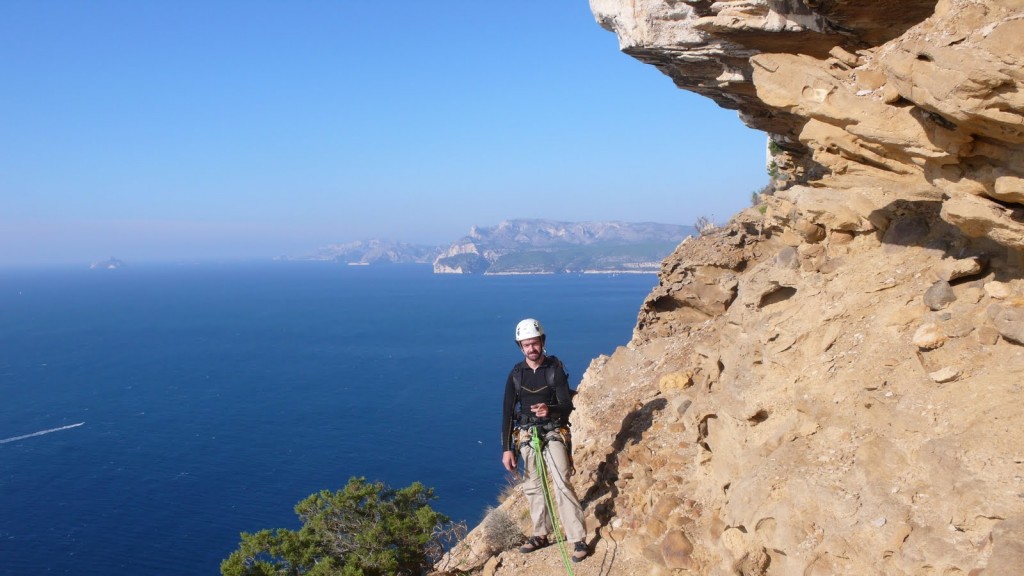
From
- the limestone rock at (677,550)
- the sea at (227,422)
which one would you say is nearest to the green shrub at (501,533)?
the limestone rock at (677,550)

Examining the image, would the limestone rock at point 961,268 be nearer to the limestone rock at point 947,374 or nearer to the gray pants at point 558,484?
the limestone rock at point 947,374

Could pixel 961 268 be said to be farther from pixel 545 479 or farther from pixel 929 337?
pixel 545 479

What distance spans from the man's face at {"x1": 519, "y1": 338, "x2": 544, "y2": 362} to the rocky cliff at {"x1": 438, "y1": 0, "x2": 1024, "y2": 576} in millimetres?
2178

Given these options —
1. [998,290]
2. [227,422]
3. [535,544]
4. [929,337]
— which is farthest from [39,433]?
[998,290]

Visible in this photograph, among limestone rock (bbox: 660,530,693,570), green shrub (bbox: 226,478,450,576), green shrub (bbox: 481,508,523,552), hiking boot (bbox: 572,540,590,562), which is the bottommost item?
green shrub (bbox: 226,478,450,576)

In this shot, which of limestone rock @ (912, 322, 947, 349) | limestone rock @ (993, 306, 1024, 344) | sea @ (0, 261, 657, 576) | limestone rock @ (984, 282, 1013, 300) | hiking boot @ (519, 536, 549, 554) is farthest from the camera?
sea @ (0, 261, 657, 576)

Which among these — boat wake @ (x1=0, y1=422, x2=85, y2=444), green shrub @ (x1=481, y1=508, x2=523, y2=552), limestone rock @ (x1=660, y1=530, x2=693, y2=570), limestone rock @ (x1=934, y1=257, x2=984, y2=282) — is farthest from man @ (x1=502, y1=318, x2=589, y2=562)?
boat wake @ (x1=0, y1=422, x2=85, y2=444)

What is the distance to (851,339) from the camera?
6.89 m

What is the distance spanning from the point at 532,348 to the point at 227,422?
56.9 meters

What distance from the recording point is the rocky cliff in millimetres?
4828

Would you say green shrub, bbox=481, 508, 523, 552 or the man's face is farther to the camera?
green shrub, bbox=481, 508, 523, 552

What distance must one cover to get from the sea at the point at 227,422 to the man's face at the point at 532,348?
31.6 meters

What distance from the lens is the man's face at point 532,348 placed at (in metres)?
7.77

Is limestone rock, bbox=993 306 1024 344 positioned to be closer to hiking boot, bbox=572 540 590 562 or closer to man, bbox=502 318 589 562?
man, bbox=502 318 589 562
